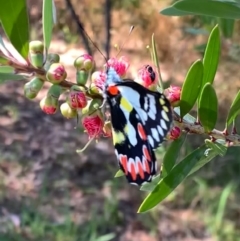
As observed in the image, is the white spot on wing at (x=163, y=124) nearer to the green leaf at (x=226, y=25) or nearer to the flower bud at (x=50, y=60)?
the flower bud at (x=50, y=60)

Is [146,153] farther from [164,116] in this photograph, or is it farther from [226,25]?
[226,25]

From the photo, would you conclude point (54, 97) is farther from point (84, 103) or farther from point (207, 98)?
point (207, 98)

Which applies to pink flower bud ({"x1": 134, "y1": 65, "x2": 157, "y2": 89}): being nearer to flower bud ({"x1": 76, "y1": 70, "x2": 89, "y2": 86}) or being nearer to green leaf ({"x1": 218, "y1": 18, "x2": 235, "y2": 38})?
flower bud ({"x1": 76, "y1": 70, "x2": 89, "y2": 86})

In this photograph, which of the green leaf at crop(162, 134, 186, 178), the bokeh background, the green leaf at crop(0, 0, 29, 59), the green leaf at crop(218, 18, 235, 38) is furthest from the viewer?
the bokeh background

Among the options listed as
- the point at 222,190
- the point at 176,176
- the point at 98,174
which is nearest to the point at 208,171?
the point at 222,190

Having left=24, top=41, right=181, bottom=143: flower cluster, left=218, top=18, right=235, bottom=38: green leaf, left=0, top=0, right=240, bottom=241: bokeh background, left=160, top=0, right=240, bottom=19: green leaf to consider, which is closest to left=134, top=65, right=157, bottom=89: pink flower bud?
left=24, top=41, right=181, bottom=143: flower cluster

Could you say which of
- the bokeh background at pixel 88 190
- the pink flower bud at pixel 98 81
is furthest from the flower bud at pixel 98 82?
the bokeh background at pixel 88 190
